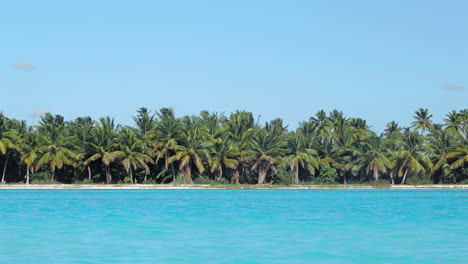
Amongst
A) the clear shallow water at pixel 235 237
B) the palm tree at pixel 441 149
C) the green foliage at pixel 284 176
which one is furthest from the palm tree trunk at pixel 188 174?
the clear shallow water at pixel 235 237

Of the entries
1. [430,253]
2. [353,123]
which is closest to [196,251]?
[430,253]

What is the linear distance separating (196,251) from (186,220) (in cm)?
993

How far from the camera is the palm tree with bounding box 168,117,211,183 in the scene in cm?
6525

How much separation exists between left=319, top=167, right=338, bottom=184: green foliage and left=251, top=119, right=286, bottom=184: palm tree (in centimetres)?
468

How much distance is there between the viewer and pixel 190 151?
65.3 m

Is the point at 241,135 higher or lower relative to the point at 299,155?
higher

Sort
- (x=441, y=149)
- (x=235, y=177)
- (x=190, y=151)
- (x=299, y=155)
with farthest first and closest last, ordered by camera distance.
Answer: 1. (x=235, y=177)
2. (x=441, y=149)
3. (x=299, y=155)
4. (x=190, y=151)

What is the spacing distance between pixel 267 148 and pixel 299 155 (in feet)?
10.7

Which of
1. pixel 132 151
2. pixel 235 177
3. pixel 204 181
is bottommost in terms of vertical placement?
pixel 204 181

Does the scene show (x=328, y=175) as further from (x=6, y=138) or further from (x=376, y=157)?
(x=6, y=138)

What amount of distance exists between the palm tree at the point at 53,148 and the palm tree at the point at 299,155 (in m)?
21.3

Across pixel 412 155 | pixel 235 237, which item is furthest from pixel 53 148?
pixel 235 237

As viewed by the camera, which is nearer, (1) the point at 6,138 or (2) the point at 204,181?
(1) the point at 6,138

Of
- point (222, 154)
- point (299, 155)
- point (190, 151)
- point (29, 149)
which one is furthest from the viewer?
point (299, 155)
